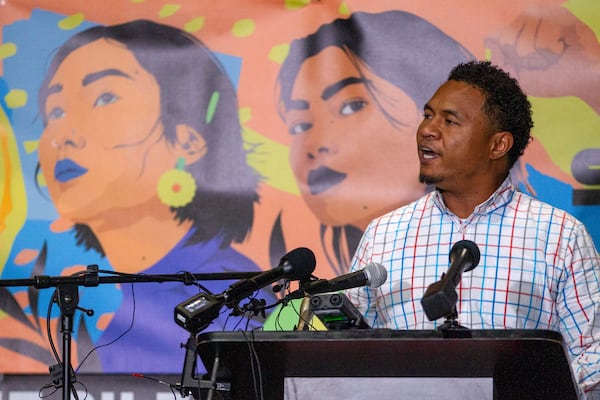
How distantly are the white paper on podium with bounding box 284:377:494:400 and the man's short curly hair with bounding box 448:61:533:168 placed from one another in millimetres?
1382

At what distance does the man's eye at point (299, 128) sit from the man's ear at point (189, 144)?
39cm

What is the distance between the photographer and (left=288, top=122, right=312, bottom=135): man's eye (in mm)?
4121

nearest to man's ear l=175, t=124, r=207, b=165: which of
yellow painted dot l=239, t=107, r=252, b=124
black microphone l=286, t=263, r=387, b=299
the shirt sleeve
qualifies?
yellow painted dot l=239, t=107, r=252, b=124

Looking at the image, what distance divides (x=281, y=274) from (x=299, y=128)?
186cm

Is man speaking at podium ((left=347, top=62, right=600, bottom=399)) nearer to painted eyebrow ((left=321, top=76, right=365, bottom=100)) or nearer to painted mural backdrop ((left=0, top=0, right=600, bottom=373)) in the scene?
painted mural backdrop ((left=0, top=0, right=600, bottom=373))

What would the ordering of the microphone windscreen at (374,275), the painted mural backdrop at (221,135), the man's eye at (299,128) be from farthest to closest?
the man's eye at (299,128) < the painted mural backdrop at (221,135) < the microphone windscreen at (374,275)

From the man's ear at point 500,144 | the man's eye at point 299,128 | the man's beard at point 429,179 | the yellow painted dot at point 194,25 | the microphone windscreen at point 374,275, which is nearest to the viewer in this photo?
the microphone windscreen at point 374,275

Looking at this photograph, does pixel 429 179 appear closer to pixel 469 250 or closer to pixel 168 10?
pixel 469 250

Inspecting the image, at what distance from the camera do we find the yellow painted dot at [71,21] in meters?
4.32

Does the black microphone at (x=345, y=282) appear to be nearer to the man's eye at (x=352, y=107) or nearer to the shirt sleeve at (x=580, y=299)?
the shirt sleeve at (x=580, y=299)

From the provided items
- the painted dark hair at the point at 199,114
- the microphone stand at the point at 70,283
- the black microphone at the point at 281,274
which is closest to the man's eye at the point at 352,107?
the painted dark hair at the point at 199,114

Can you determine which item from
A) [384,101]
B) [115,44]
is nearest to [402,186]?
[384,101]

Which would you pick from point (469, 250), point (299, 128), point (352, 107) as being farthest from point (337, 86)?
point (469, 250)

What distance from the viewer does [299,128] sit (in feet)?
13.5
